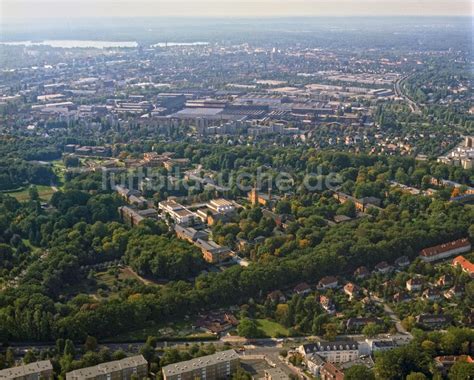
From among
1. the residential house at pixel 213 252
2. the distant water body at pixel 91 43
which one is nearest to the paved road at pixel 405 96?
the residential house at pixel 213 252

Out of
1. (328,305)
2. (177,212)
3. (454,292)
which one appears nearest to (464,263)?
(454,292)

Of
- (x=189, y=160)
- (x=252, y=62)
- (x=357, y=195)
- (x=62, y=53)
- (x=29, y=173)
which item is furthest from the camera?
(x=62, y=53)

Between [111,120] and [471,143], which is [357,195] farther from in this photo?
[111,120]

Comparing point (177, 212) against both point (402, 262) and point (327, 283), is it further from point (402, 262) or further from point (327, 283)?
point (402, 262)

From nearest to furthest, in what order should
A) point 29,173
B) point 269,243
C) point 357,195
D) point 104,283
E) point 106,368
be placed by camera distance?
point 106,368 < point 104,283 < point 269,243 < point 357,195 < point 29,173

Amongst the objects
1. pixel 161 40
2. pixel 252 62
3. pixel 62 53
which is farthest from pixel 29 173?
pixel 161 40

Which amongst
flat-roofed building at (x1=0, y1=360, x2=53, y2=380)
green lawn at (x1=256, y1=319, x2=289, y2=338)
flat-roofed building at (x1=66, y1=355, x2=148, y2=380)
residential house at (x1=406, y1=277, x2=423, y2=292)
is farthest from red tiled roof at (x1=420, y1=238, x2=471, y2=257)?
flat-roofed building at (x1=0, y1=360, x2=53, y2=380)
